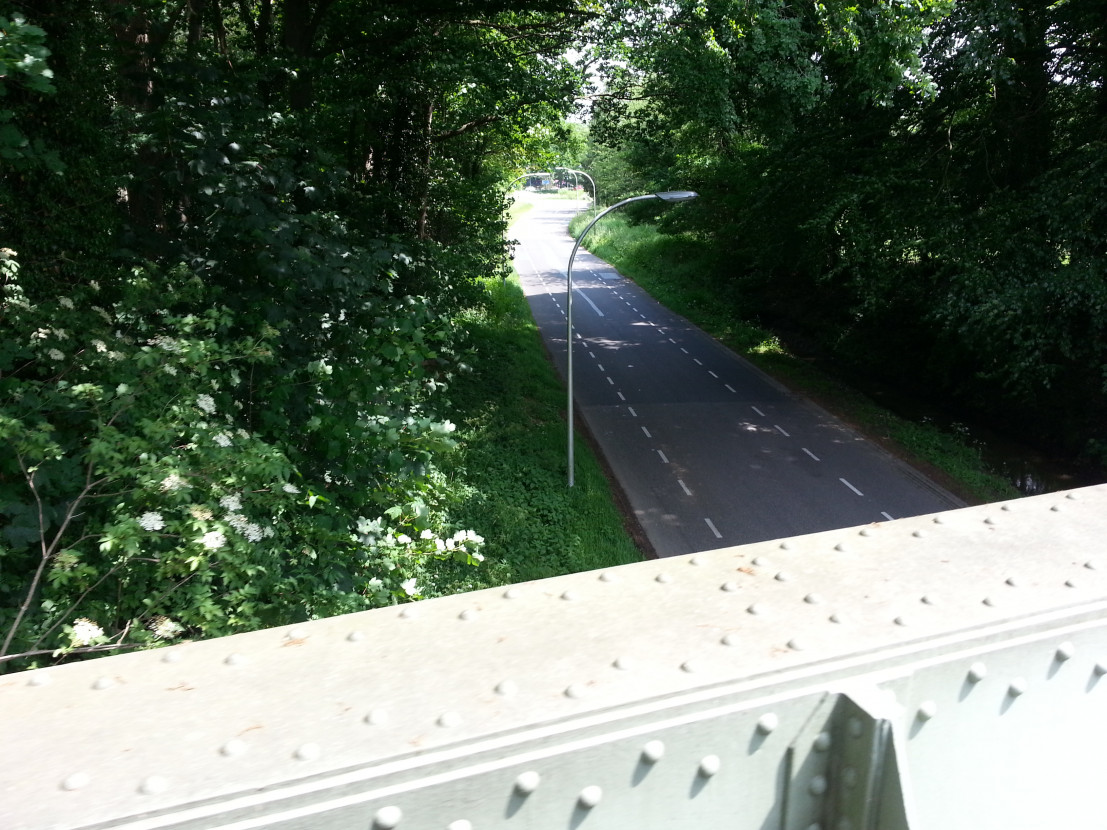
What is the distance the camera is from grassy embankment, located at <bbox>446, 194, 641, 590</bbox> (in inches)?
562

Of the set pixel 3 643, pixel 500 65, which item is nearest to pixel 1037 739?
pixel 3 643

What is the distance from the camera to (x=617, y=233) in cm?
6019

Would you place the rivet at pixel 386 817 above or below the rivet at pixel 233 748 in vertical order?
below

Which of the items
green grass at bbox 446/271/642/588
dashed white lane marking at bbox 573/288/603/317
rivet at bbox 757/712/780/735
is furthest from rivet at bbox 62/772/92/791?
dashed white lane marking at bbox 573/288/603/317

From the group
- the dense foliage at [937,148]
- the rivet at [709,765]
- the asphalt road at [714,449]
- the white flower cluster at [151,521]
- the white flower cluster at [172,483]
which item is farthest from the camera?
the asphalt road at [714,449]

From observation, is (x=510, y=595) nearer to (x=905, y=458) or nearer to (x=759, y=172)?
(x=905, y=458)

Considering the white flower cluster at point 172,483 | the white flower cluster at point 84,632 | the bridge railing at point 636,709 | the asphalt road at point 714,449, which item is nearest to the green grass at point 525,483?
the asphalt road at point 714,449

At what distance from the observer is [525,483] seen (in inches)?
Result: 685

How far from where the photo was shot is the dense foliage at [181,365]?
412 centimetres

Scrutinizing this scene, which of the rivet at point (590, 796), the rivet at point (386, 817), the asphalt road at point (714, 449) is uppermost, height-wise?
the rivet at point (386, 817)

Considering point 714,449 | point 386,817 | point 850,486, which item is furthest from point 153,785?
point 714,449

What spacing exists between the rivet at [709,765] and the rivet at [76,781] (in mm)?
916

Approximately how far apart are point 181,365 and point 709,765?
14.0ft

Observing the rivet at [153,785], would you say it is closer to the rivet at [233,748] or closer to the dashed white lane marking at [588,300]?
the rivet at [233,748]
